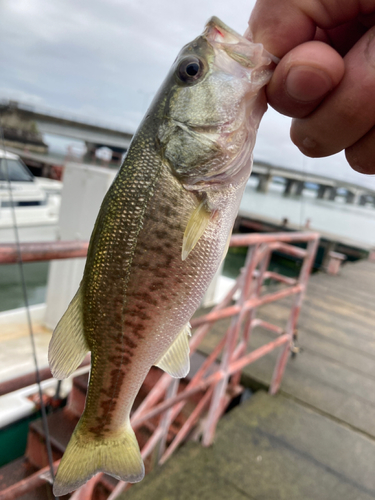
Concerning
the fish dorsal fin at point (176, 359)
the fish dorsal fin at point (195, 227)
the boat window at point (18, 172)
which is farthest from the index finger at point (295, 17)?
the boat window at point (18, 172)

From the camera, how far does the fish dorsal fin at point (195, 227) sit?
77 centimetres

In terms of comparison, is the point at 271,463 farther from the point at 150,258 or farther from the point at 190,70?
the point at 190,70

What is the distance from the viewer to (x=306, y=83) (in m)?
0.71

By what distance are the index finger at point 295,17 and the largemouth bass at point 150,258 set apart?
0.12 feet

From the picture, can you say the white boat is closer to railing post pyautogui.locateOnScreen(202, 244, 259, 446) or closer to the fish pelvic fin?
railing post pyautogui.locateOnScreen(202, 244, 259, 446)

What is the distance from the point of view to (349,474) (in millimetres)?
2854

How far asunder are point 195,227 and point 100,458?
0.50 m

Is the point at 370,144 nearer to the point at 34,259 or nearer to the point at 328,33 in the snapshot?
the point at 328,33

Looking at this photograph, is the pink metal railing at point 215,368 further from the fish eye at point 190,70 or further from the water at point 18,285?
the water at point 18,285

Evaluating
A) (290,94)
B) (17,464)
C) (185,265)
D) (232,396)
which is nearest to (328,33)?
(290,94)


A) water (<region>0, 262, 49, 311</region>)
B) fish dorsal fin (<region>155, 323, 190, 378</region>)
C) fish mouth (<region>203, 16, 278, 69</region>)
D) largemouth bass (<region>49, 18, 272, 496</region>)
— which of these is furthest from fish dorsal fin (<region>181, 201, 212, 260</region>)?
water (<region>0, 262, 49, 311</region>)

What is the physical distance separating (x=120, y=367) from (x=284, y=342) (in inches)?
124

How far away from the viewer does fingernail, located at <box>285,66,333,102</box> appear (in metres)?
0.69

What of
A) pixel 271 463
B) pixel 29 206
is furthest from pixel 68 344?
pixel 29 206
